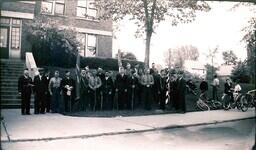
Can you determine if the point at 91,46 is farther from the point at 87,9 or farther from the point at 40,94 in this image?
the point at 40,94

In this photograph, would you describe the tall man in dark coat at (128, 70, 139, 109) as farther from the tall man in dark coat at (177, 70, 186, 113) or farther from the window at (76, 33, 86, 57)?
the window at (76, 33, 86, 57)

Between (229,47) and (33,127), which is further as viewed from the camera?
(33,127)

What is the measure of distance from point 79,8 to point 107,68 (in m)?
1.80

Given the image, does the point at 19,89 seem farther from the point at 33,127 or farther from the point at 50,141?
the point at 50,141

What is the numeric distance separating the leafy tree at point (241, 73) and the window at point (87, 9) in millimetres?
1574

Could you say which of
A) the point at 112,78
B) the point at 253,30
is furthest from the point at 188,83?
the point at 253,30

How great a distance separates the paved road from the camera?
3.62 meters

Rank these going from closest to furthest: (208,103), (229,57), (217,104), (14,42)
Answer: (14,42) → (229,57) → (208,103) → (217,104)

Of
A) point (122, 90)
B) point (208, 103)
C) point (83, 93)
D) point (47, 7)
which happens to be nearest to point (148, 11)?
point (47, 7)

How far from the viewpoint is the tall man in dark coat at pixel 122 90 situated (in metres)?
6.72

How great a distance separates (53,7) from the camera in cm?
301

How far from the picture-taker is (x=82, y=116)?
5.32 m

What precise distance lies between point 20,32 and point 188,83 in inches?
125

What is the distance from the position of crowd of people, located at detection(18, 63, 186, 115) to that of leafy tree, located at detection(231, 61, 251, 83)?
8.56 ft
